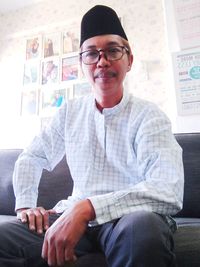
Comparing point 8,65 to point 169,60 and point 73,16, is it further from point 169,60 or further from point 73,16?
point 169,60

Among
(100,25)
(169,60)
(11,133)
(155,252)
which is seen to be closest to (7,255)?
(155,252)

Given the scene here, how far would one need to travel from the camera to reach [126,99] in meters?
1.02

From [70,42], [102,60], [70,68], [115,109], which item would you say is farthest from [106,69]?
[70,42]

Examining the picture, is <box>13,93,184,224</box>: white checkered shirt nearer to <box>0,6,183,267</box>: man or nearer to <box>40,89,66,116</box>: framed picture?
<box>0,6,183,267</box>: man

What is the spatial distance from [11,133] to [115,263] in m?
1.86

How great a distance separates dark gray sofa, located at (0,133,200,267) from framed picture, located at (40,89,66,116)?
1.90ft

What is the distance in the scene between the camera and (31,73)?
2.29 m

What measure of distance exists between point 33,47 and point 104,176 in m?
1.74

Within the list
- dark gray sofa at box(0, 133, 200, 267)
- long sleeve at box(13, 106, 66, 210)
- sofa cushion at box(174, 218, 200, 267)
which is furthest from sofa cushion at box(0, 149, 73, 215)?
sofa cushion at box(174, 218, 200, 267)

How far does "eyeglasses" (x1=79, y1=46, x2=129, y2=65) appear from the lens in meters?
1.02

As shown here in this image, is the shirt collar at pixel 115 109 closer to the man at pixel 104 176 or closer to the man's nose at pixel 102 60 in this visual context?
the man at pixel 104 176

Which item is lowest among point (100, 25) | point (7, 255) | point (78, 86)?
point (7, 255)

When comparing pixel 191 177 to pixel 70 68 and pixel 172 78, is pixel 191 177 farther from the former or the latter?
pixel 70 68

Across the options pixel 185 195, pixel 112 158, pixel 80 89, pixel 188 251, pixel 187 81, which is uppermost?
pixel 80 89
